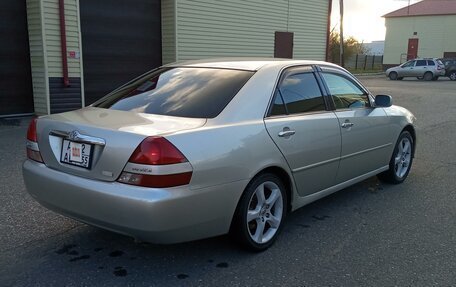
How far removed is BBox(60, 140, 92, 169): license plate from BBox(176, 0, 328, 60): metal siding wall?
9.34 metres

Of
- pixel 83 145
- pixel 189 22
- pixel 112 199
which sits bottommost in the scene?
pixel 112 199

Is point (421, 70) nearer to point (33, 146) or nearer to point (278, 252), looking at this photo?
point (278, 252)

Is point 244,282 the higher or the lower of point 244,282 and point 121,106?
the lower

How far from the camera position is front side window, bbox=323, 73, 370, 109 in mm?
4656

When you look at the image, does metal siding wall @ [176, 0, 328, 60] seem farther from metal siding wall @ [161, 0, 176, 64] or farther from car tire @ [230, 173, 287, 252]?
car tire @ [230, 173, 287, 252]

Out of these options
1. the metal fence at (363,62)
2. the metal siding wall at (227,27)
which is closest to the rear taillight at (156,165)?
the metal siding wall at (227,27)

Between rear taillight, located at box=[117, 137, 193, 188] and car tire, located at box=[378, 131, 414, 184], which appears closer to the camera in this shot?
rear taillight, located at box=[117, 137, 193, 188]

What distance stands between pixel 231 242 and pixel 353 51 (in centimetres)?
4549

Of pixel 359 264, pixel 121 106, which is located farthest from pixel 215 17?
pixel 359 264

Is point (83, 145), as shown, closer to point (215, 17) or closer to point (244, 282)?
point (244, 282)

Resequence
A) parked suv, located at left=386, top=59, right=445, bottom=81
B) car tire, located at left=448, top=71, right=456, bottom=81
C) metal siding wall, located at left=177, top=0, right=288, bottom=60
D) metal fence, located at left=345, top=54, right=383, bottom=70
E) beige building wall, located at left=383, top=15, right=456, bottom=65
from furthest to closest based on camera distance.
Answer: metal fence, located at left=345, top=54, right=383, bottom=70 → beige building wall, located at left=383, top=15, right=456, bottom=65 → car tire, located at left=448, top=71, right=456, bottom=81 → parked suv, located at left=386, top=59, right=445, bottom=81 → metal siding wall, located at left=177, top=0, right=288, bottom=60

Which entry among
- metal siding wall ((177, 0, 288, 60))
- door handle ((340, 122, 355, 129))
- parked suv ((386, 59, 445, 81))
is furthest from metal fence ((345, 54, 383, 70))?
door handle ((340, 122, 355, 129))

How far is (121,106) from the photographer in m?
3.95

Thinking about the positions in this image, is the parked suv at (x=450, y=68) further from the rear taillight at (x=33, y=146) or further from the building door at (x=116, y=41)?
the rear taillight at (x=33, y=146)
